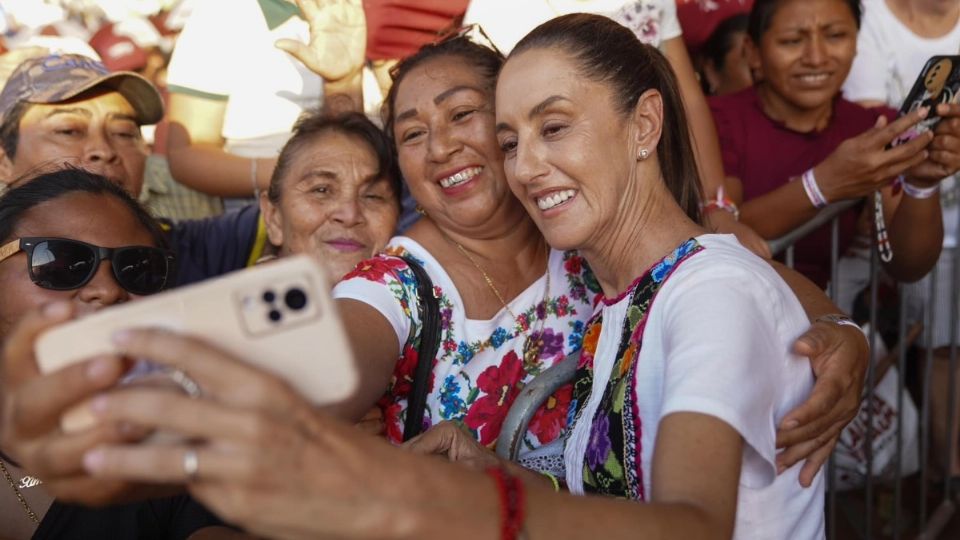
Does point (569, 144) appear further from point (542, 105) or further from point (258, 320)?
point (258, 320)

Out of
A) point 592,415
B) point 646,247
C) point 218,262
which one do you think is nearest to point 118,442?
point 592,415

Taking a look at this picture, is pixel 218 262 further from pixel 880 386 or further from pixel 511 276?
pixel 880 386

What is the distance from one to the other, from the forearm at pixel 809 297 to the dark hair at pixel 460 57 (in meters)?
0.91

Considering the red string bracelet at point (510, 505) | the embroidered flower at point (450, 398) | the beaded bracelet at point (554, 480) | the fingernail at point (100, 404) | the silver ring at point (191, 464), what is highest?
the fingernail at point (100, 404)

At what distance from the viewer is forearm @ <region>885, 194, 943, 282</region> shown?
3.30 meters

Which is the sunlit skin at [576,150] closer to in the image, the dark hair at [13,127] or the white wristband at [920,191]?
the white wristband at [920,191]

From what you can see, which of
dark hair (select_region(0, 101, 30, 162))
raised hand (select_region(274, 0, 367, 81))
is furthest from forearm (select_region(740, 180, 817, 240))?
dark hair (select_region(0, 101, 30, 162))

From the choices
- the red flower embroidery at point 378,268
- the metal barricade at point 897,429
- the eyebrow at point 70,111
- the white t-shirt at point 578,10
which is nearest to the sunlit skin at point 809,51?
the white t-shirt at point 578,10

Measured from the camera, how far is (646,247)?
6.95 ft

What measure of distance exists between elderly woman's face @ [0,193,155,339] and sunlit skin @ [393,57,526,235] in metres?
0.75

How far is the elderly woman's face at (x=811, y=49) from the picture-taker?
383 cm

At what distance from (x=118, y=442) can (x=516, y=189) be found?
1.37 meters

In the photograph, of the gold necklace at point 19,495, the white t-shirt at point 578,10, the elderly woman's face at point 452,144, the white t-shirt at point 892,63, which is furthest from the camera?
the white t-shirt at point 892,63

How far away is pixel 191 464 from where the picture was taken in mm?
1026
